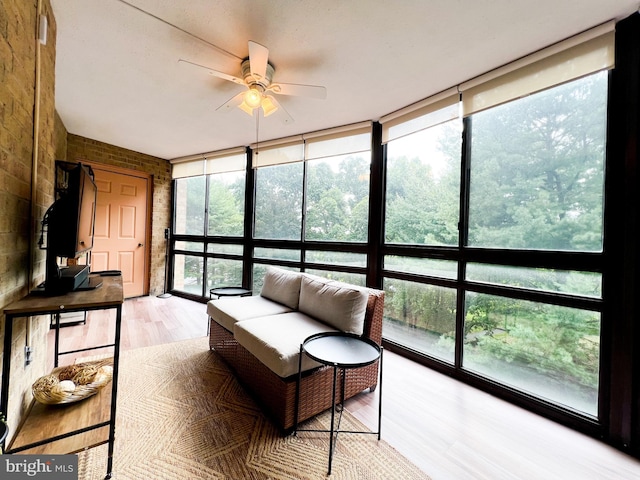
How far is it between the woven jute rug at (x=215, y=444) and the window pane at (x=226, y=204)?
2.53 m

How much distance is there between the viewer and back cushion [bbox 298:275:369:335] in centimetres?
198

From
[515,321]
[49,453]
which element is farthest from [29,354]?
[515,321]

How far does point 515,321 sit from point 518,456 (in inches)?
35.5

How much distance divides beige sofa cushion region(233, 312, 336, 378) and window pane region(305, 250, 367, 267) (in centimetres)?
104

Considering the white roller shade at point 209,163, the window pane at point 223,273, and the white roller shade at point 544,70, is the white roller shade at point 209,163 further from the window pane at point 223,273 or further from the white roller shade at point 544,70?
the white roller shade at point 544,70

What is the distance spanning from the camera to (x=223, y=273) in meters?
4.35

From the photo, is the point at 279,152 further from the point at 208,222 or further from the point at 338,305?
the point at 338,305

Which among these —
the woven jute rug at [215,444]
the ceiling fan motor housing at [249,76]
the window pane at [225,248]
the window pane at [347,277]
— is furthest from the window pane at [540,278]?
the window pane at [225,248]

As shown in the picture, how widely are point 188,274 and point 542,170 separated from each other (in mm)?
5047

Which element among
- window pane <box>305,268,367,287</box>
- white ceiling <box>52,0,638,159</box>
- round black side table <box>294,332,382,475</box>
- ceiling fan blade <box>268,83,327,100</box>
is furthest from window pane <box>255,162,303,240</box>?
round black side table <box>294,332,382,475</box>

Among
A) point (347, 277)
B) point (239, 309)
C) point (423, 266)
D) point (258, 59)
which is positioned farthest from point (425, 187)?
point (239, 309)

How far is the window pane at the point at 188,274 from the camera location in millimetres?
4613

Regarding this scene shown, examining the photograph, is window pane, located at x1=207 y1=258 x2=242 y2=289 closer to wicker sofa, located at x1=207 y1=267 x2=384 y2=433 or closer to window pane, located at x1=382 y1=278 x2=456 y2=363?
wicker sofa, located at x1=207 y1=267 x2=384 y2=433

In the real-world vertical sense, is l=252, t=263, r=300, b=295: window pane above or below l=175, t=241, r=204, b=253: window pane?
below
